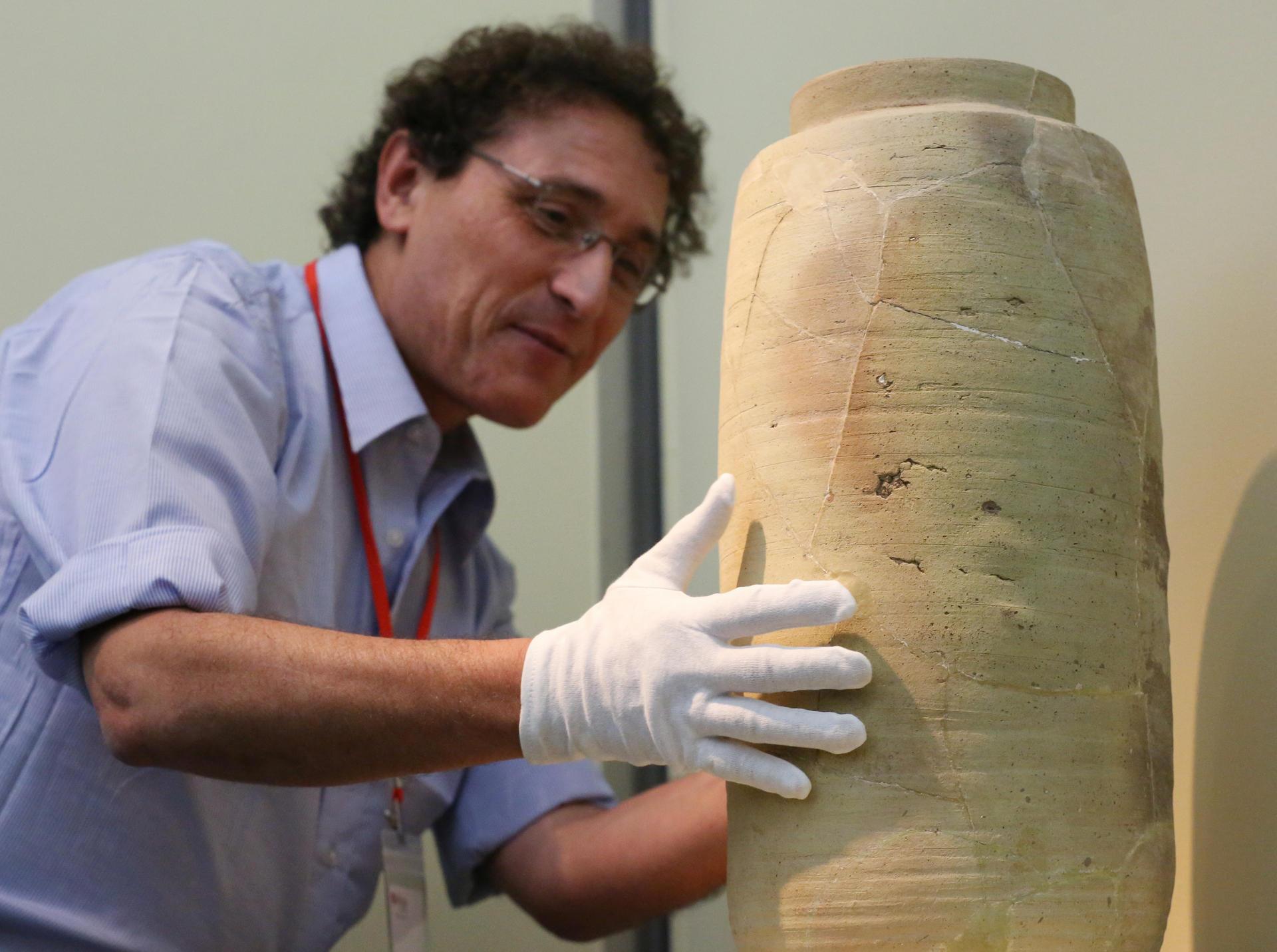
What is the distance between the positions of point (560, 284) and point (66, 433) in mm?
681

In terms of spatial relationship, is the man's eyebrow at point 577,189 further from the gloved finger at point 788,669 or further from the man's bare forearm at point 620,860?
the gloved finger at point 788,669

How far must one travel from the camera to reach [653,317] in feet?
9.07

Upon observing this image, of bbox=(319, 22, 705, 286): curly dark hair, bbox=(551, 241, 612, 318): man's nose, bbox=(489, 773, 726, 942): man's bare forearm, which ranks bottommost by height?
bbox=(489, 773, 726, 942): man's bare forearm

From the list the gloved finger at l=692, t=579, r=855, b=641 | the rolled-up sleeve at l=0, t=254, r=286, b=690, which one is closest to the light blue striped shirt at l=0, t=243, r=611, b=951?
the rolled-up sleeve at l=0, t=254, r=286, b=690

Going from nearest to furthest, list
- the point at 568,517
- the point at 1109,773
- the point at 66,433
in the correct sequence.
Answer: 1. the point at 1109,773
2. the point at 66,433
3. the point at 568,517

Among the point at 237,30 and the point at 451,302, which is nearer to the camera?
the point at 451,302

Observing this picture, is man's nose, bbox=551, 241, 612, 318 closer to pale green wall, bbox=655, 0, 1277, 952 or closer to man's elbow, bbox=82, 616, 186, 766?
pale green wall, bbox=655, 0, 1277, 952

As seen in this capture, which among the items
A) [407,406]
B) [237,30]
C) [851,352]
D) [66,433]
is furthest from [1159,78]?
[237,30]

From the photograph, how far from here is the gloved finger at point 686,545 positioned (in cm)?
100

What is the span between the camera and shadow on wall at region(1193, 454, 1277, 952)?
3.51ft

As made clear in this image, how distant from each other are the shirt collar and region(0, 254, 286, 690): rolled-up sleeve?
12cm

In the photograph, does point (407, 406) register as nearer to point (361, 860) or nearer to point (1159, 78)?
point (361, 860)

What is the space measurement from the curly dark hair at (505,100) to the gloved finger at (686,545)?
0.98 metres

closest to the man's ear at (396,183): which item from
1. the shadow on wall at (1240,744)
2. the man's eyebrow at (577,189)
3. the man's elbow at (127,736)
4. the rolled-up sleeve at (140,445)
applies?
the man's eyebrow at (577,189)
